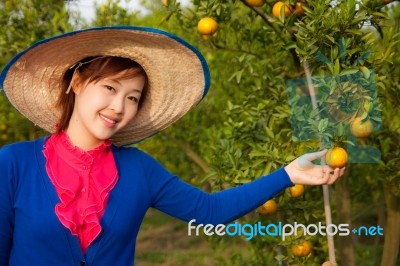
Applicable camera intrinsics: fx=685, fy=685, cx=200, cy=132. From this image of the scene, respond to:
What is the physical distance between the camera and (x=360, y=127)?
2406 mm

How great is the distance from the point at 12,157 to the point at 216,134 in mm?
2004

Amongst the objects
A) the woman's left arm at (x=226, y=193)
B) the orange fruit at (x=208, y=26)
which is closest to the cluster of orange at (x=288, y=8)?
the orange fruit at (x=208, y=26)

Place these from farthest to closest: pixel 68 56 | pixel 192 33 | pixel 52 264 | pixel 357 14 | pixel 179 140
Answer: pixel 179 140 → pixel 192 33 → pixel 357 14 → pixel 68 56 → pixel 52 264

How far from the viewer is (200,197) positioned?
2.20 meters

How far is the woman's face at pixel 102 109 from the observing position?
6.61ft

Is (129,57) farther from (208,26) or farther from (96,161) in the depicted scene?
(208,26)

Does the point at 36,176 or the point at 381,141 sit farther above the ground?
the point at 381,141

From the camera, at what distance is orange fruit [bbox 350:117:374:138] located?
92.7 inches

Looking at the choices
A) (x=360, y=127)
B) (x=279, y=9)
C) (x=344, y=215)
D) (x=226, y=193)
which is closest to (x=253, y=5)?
(x=279, y=9)

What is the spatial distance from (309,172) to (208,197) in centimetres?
33

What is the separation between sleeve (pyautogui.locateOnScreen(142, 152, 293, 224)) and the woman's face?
20 cm

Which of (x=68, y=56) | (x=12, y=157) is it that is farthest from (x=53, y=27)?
(x=12, y=157)

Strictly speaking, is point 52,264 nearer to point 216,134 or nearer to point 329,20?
point 329,20

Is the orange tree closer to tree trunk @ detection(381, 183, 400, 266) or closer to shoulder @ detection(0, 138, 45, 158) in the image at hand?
tree trunk @ detection(381, 183, 400, 266)
